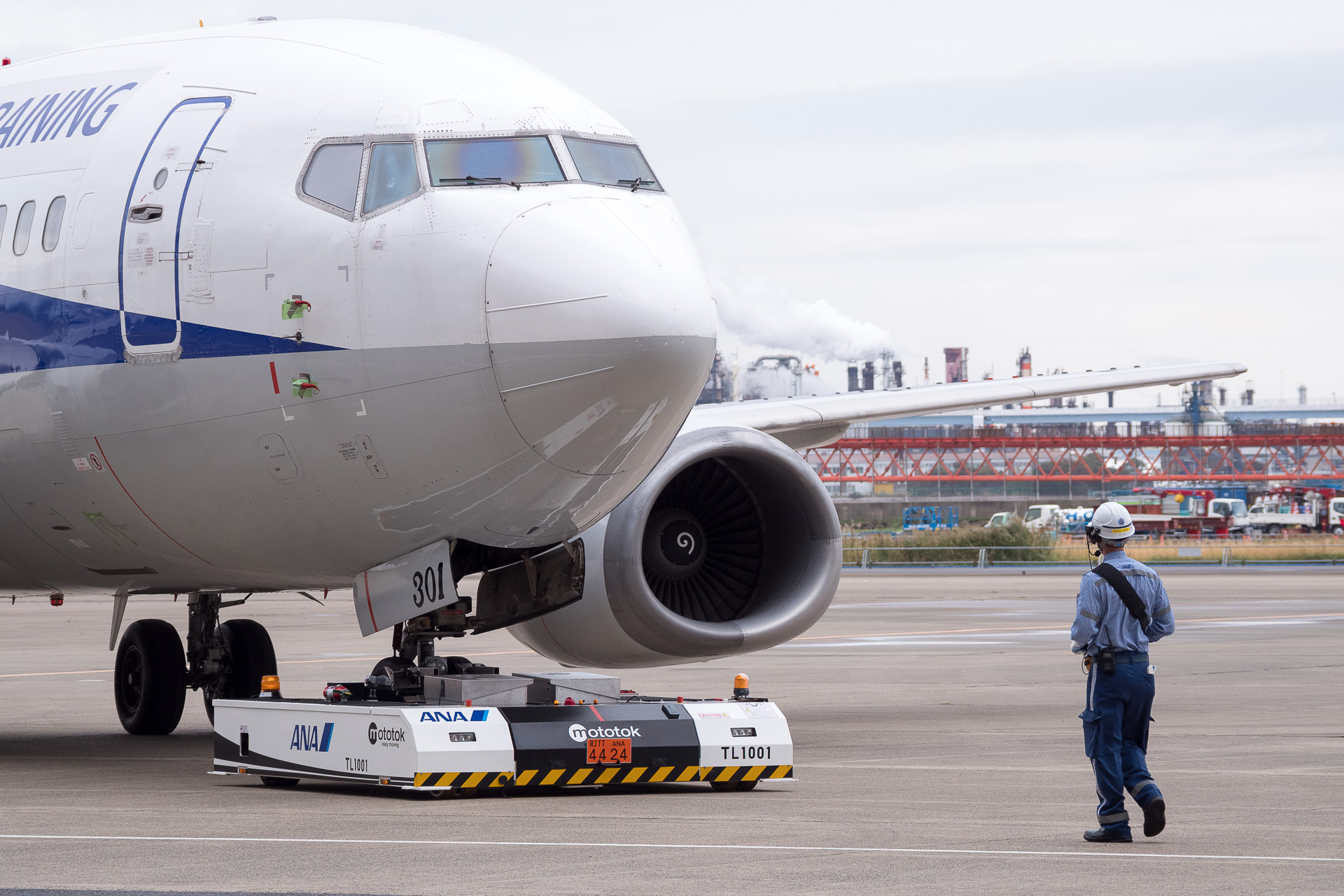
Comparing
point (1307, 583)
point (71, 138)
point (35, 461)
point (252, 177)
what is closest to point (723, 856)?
point (252, 177)

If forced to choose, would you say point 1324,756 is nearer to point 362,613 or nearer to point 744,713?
point 744,713

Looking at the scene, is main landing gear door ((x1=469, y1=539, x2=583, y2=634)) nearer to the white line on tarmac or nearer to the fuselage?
the fuselage

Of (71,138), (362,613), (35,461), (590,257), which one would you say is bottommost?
(362,613)

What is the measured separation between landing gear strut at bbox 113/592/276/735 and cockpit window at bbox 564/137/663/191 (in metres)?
6.45

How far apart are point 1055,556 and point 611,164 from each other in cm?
4881

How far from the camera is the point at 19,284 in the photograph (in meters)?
11.6

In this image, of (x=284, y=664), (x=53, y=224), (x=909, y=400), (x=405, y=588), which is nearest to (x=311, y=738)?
(x=405, y=588)

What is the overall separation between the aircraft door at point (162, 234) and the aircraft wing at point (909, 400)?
5.20 metres

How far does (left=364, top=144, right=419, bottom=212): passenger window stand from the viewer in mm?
10055

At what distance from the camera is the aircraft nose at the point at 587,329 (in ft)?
31.0

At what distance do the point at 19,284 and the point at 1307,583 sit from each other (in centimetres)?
3950

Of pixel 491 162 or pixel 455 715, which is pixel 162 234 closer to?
pixel 491 162

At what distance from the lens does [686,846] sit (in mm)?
A: 8539

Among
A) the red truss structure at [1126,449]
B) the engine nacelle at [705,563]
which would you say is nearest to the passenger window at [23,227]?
the engine nacelle at [705,563]
